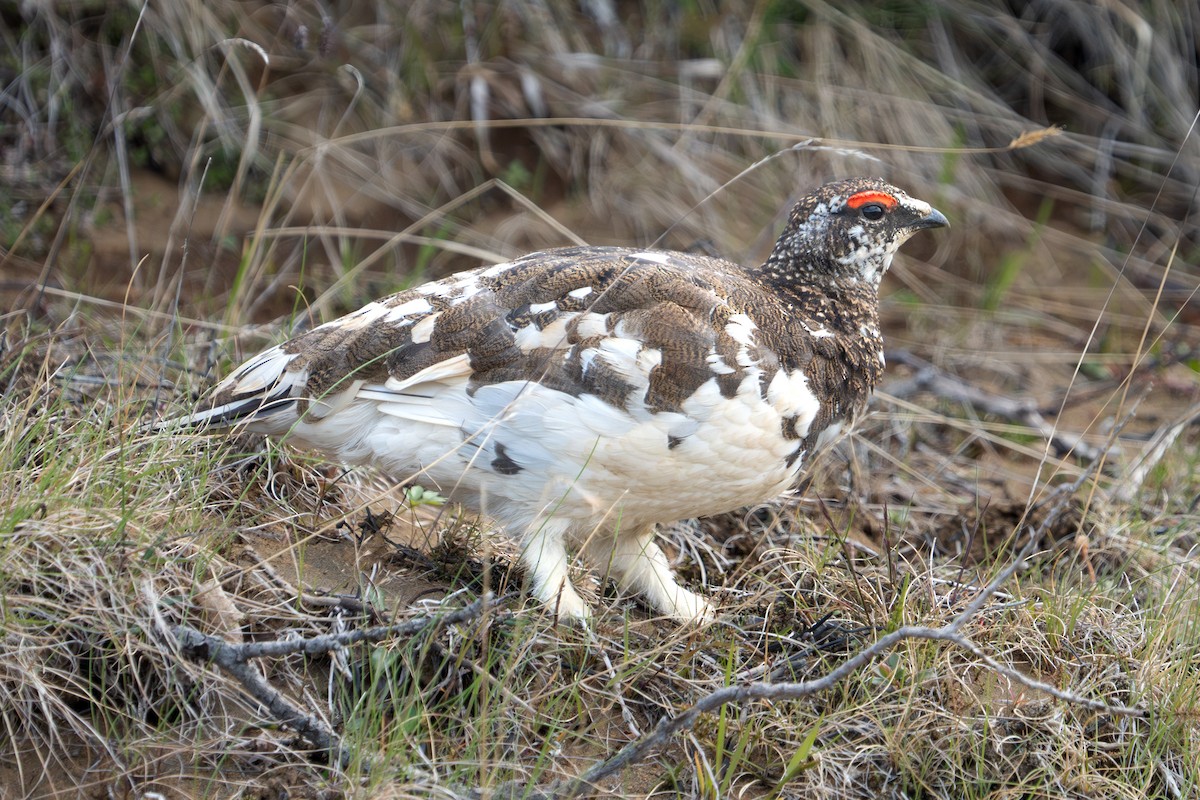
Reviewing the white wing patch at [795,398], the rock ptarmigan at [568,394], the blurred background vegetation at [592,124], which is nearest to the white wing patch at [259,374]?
the rock ptarmigan at [568,394]

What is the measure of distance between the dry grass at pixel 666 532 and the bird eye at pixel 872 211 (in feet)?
0.73

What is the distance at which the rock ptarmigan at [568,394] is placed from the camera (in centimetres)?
265

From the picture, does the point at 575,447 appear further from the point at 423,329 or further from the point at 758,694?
the point at 758,694

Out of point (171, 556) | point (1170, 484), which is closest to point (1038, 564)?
point (1170, 484)

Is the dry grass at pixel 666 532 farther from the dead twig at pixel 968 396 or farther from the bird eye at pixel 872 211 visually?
the bird eye at pixel 872 211

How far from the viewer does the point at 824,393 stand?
2.90m

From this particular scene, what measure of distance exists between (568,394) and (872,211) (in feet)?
3.44

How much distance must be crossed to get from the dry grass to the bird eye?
222 mm

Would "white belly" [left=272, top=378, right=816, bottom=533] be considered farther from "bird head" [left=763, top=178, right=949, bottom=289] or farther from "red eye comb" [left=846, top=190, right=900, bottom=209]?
"red eye comb" [left=846, top=190, right=900, bottom=209]

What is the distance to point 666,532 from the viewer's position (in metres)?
3.46

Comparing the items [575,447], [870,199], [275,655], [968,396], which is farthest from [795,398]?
[968,396]

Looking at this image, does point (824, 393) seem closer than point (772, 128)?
Yes

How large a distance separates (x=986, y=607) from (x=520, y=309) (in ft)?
4.64

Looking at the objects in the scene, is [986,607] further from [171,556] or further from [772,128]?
[772,128]
